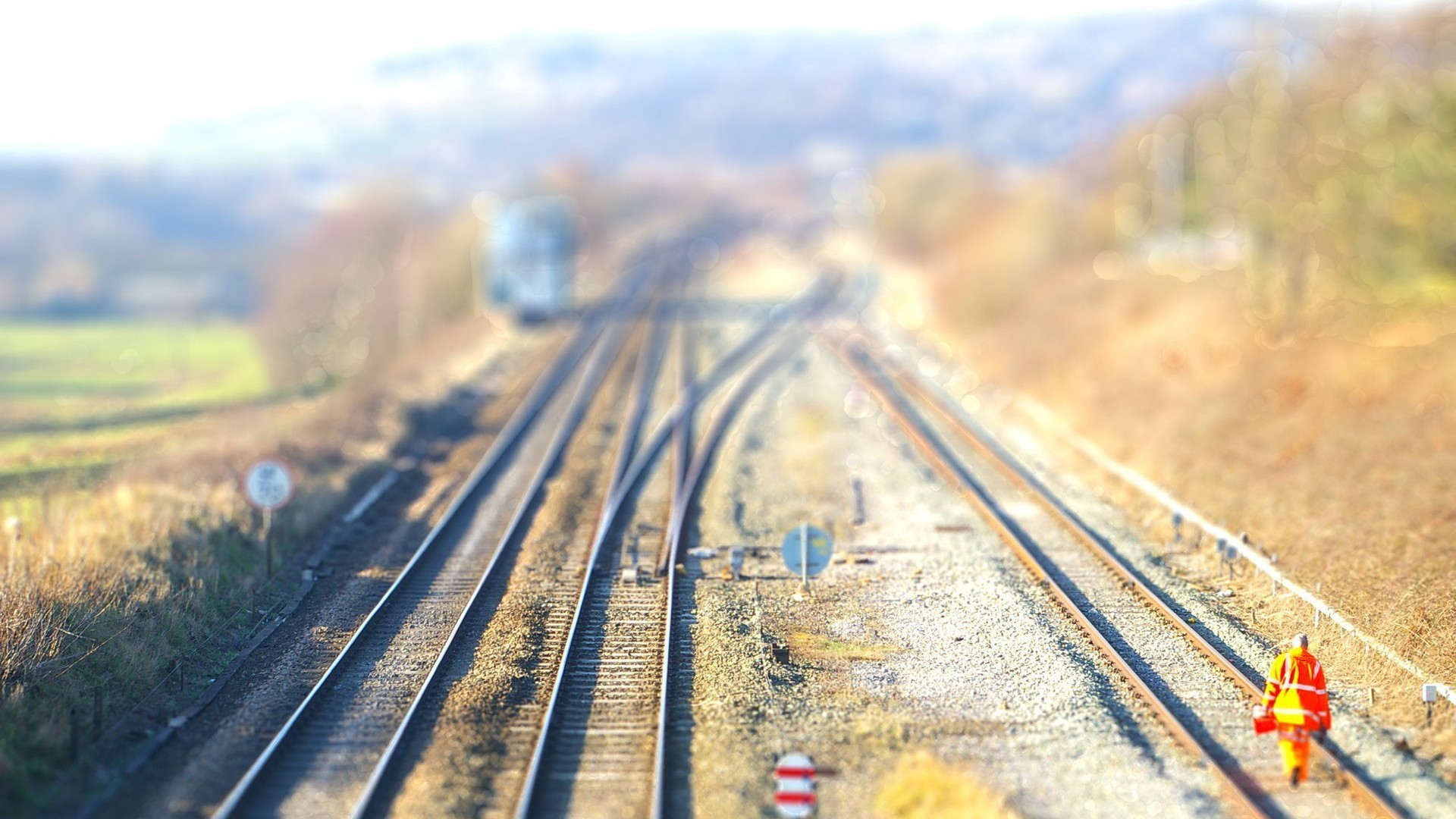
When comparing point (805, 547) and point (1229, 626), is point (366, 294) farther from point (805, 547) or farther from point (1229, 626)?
A: point (1229, 626)

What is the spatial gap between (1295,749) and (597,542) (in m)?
9.28

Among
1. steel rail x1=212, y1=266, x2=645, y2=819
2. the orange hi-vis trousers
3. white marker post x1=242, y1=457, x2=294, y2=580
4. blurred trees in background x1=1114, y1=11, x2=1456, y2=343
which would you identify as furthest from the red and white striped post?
blurred trees in background x1=1114, y1=11, x2=1456, y2=343

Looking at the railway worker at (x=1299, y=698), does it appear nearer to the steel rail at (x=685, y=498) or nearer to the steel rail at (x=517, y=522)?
the steel rail at (x=685, y=498)

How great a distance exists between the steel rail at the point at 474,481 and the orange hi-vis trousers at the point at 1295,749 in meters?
8.08

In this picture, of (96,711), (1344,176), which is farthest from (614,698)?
(1344,176)

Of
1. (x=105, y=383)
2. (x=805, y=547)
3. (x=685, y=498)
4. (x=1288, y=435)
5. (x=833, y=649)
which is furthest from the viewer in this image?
(x=105, y=383)

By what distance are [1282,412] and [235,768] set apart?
19.7 m

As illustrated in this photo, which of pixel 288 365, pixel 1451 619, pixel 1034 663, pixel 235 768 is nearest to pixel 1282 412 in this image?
pixel 1451 619

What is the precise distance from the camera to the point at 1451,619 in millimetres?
13625

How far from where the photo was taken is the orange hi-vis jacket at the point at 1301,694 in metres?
11.2

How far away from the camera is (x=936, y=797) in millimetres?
9898

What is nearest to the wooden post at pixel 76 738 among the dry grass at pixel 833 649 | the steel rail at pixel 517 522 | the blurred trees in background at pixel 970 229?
the steel rail at pixel 517 522

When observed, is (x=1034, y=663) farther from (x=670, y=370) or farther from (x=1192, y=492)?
(x=670, y=370)

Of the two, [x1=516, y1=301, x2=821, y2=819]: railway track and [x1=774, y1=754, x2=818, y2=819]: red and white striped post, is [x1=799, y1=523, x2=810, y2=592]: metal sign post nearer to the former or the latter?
[x1=516, y1=301, x2=821, y2=819]: railway track
